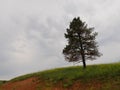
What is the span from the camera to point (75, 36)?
4594cm

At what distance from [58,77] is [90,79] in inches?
267

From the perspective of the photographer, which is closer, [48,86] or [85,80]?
[85,80]

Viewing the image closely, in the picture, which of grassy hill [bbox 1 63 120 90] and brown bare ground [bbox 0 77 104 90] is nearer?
grassy hill [bbox 1 63 120 90]

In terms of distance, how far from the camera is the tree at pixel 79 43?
45.0 meters

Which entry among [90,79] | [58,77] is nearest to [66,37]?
[58,77]

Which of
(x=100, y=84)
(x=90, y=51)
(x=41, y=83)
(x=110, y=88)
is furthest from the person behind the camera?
(x=90, y=51)

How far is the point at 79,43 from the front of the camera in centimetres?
4541

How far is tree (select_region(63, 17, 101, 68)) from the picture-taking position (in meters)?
45.0

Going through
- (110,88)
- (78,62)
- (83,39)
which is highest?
(83,39)

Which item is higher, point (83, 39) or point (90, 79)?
point (83, 39)

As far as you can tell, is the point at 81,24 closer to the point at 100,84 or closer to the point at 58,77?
the point at 58,77

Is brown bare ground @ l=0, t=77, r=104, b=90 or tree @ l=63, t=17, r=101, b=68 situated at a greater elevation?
tree @ l=63, t=17, r=101, b=68

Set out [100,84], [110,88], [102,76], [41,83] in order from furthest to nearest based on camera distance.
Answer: [41,83] < [102,76] < [100,84] < [110,88]

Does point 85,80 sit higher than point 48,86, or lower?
higher
